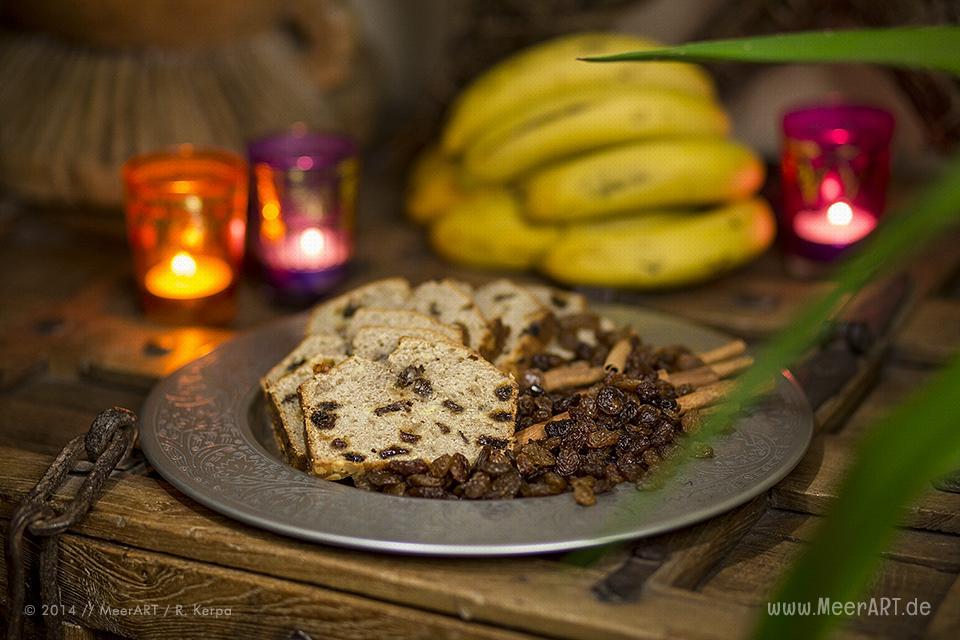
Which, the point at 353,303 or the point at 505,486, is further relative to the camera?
the point at 353,303

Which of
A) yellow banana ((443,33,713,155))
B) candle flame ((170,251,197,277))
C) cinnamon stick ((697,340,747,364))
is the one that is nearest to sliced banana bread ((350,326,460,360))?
cinnamon stick ((697,340,747,364))

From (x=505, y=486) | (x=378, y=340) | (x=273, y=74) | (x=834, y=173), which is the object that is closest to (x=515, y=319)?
(x=378, y=340)

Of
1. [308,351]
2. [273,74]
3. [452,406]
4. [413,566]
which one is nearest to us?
[413,566]

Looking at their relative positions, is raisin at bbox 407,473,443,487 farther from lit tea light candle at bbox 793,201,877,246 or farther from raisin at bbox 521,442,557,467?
lit tea light candle at bbox 793,201,877,246

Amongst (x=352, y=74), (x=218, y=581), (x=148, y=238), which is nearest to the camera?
(x=218, y=581)

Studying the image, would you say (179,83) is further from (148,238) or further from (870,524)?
(870,524)

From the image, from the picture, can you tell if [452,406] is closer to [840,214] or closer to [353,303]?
[353,303]

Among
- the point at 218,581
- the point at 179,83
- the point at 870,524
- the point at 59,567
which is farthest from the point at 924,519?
the point at 179,83
